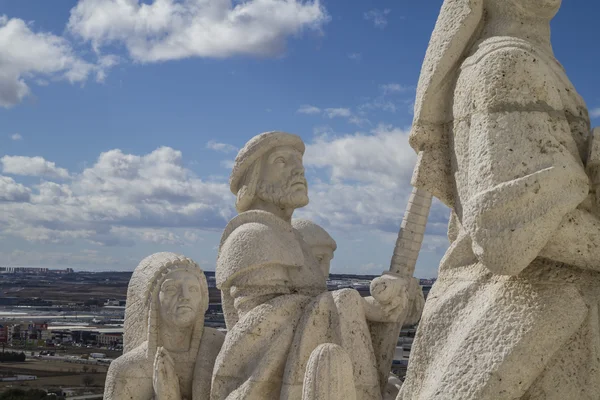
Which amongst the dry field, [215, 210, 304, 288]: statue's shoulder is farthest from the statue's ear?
the dry field

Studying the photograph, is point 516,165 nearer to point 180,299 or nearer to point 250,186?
point 250,186

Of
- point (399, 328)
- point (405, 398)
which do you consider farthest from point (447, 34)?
point (399, 328)

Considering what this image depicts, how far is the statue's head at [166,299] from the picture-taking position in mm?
6477

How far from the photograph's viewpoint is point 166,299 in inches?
256

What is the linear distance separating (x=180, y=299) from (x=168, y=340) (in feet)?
1.17

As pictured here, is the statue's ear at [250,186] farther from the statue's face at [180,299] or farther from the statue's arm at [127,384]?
the statue's arm at [127,384]

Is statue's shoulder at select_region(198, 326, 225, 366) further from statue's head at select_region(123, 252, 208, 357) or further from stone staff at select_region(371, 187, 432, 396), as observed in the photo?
stone staff at select_region(371, 187, 432, 396)

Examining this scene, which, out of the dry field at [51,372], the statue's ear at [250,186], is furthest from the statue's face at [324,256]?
the dry field at [51,372]

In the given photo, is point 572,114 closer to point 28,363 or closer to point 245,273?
point 245,273

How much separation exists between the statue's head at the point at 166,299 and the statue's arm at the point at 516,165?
10.5 feet

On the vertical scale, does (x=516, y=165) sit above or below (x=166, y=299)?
above

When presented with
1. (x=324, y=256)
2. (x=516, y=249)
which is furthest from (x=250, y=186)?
(x=516, y=249)

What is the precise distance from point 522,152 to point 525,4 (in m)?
0.98

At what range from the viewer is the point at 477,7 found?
4207 millimetres
